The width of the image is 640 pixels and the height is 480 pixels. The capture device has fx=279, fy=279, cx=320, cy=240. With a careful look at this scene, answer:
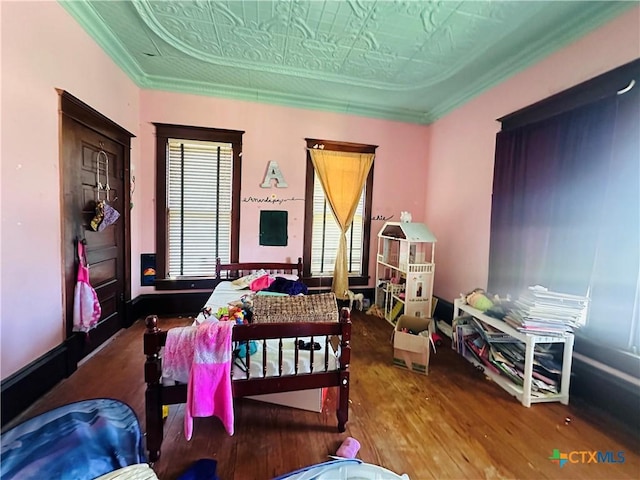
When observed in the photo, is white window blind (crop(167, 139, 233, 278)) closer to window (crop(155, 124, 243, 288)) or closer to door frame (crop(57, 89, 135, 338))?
window (crop(155, 124, 243, 288))

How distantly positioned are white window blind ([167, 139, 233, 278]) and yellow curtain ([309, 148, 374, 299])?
1202 mm

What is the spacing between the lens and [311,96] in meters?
3.48

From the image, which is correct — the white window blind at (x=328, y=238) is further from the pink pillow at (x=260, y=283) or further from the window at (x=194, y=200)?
the window at (x=194, y=200)

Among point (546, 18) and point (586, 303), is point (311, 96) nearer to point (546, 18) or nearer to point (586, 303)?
point (546, 18)

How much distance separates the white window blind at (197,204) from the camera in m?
3.36

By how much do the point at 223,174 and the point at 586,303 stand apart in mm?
3656

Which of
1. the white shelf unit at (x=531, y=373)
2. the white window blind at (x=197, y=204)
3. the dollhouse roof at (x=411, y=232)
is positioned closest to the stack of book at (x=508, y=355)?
the white shelf unit at (x=531, y=373)

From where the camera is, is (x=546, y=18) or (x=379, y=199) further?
(x=379, y=199)

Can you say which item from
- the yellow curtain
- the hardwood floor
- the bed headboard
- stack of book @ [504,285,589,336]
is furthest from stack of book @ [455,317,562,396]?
the bed headboard

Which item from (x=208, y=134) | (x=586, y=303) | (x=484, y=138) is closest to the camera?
(x=586, y=303)

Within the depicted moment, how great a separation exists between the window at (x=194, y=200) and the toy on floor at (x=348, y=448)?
256 cm

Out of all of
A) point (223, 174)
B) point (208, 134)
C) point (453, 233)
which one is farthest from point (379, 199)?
point (208, 134)

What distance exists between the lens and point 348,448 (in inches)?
59.6

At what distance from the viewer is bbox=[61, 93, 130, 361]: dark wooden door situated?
84.0 inches
